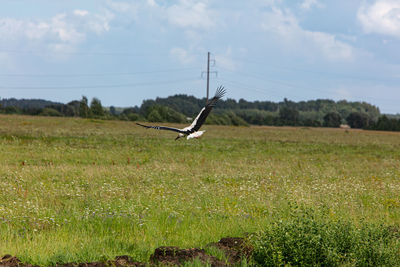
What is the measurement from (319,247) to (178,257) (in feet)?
8.13

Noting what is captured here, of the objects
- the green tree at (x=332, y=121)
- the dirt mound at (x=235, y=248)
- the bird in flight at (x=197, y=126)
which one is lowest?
the dirt mound at (x=235, y=248)

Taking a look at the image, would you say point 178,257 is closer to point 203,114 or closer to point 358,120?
point 203,114

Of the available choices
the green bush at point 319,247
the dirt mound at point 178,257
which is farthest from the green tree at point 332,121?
the dirt mound at point 178,257

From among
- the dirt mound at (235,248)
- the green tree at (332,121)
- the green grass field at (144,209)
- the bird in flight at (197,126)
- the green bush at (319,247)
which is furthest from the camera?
the green tree at (332,121)

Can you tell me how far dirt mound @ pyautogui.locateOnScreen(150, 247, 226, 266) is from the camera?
6773mm

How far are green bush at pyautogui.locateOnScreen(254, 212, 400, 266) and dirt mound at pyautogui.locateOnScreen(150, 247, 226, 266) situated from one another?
92cm

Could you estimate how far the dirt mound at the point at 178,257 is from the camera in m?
6.77

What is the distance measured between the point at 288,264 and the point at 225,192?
629 centimetres

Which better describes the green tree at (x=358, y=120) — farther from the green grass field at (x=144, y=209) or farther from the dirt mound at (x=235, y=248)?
the dirt mound at (x=235, y=248)

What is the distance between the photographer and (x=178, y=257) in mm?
6891

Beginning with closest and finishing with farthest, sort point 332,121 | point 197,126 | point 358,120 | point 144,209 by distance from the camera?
point 197,126, point 144,209, point 332,121, point 358,120

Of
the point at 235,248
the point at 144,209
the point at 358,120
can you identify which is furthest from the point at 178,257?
the point at 358,120

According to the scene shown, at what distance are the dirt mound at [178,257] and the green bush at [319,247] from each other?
92cm

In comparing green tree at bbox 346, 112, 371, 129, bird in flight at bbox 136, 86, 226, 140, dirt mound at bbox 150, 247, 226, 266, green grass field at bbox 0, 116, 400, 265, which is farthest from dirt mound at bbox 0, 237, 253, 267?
green tree at bbox 346, 112, 371, 129
